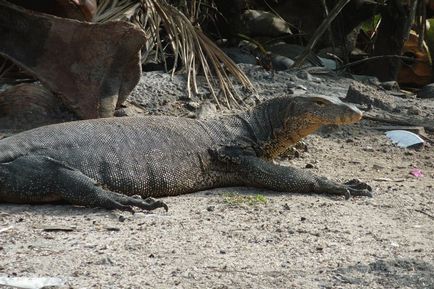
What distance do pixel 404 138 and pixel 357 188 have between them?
2315 mm

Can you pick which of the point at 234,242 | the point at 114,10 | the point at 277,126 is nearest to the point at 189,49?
the point at 114,10

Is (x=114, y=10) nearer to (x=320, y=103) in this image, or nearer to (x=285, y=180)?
(x=320, y=103)

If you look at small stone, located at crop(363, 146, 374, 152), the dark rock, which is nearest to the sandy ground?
small stone, located at crop(363, 146, 374, 152)

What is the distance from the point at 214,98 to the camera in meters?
9.33

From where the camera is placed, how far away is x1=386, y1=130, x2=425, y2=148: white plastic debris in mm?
9516

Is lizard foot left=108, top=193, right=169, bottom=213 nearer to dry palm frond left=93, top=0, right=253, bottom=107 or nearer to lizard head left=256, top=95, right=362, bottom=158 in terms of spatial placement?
lizard head left=256, top=95, right=362, bottom=158

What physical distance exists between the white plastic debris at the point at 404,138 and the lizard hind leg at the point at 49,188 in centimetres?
385

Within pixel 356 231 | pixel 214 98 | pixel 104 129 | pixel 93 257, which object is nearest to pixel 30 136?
pixel 104 129

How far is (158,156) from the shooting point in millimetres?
7113

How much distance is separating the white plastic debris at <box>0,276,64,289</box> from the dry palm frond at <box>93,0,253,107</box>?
4681mm

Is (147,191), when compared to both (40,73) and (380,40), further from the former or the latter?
(380,40)

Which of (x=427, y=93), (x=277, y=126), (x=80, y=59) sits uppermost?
(x=80, y=59)

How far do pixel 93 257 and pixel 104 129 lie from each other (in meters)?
1.95

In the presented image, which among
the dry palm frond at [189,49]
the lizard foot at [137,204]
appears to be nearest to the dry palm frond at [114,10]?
the dry palm frond at [189,49]
